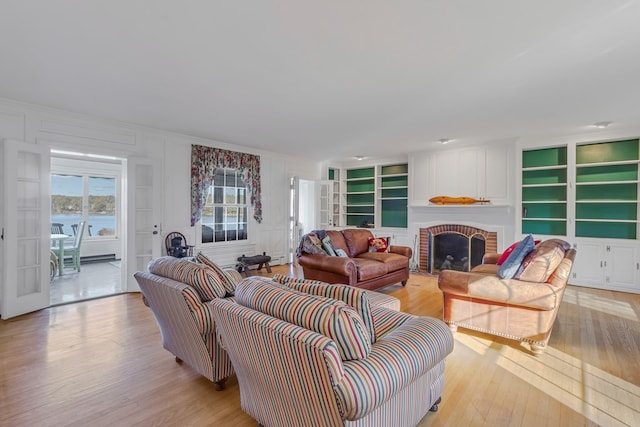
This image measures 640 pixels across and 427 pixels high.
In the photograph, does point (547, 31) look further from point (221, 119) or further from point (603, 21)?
point (221, 119)

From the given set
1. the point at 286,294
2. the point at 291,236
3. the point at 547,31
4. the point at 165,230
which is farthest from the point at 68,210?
the point at 547,31

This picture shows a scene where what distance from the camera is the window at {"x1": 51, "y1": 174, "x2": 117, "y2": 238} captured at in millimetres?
7199

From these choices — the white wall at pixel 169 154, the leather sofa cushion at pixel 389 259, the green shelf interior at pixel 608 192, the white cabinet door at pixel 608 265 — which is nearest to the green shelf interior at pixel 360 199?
the white wall at pixel 169 154

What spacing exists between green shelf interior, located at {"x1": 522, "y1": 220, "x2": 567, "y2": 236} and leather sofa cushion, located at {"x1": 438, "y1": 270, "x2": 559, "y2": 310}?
326cm

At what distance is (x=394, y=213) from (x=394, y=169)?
102 cm

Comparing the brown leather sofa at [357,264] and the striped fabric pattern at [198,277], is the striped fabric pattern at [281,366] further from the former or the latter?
the brown leather sofa at [357,264]

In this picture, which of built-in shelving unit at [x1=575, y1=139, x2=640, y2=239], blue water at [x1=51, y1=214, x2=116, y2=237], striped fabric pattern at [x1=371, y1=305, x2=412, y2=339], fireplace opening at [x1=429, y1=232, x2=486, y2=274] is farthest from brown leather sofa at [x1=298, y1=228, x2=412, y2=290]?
blue water at [x1=51, y1=214, x2=116, y2=237]

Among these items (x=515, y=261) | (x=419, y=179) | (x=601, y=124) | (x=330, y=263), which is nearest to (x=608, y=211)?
(x=601, y=124)

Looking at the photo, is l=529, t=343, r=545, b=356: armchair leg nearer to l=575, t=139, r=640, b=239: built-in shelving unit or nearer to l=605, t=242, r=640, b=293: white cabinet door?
l=605, t=242, r=640, b=293: white cabinet door

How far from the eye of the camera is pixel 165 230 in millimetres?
5133

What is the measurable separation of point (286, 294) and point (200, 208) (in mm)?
4431

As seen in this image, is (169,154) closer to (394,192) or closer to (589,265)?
(394,192)

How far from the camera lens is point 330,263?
4270 mm

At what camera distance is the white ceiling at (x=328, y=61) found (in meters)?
2.02
